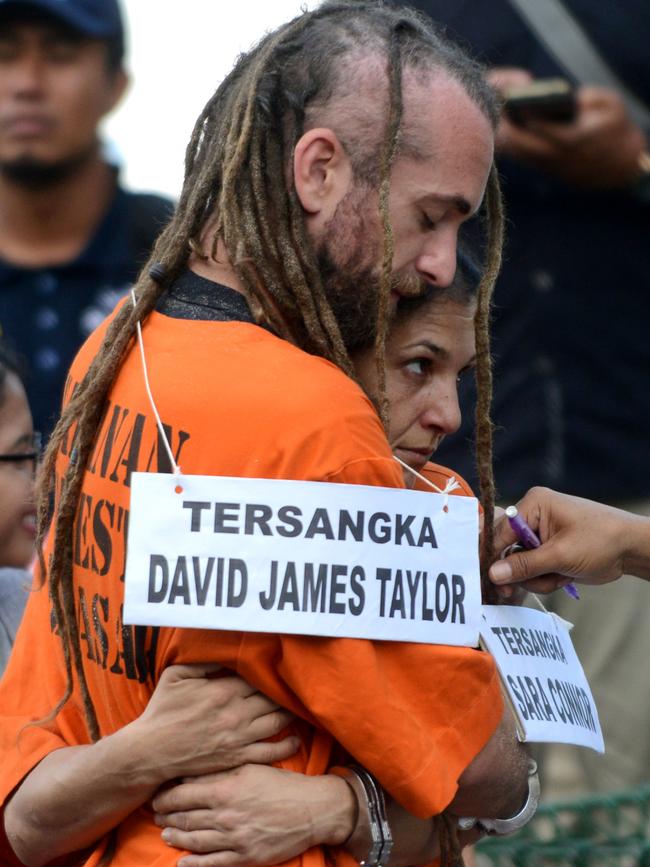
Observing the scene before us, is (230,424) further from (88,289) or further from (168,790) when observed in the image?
(88,289)

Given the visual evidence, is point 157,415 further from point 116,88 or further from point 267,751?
point 116,88

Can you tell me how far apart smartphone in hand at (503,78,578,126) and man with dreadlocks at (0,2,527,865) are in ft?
7.31

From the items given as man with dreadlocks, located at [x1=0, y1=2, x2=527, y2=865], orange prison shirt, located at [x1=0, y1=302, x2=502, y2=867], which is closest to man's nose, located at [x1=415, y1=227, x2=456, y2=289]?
man with dreadlocks, located at [x1=0, y1=2, x2=527, y2=865]

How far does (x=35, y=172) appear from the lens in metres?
5.27

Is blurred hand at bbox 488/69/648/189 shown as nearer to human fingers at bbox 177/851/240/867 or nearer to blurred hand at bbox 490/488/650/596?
blurred hand at bbox 490/488/650/596

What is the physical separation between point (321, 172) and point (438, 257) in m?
0.24

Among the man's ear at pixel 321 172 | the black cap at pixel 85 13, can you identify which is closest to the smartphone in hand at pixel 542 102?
the black cap at pixel 85 13

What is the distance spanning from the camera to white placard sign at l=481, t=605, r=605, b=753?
2.63 metres

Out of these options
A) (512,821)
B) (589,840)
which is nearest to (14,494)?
(512,821)

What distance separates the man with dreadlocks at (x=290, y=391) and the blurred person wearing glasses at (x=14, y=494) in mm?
780

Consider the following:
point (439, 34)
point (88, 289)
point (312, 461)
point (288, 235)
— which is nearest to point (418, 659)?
point (312, 461)

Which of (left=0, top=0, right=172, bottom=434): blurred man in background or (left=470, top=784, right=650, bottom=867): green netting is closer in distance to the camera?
(left=470, top=784, right=650, bottom=867): green netting

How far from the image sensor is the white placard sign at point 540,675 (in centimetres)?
263

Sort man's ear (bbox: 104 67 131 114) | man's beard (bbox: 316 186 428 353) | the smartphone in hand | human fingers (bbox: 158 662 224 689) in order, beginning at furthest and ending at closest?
man's ear (bbox: 104 67 131 114)
the smartphone in hand
man's beard (bbox: 316 186 428 353)
human fingers (bbox: 158 662 224 689)
